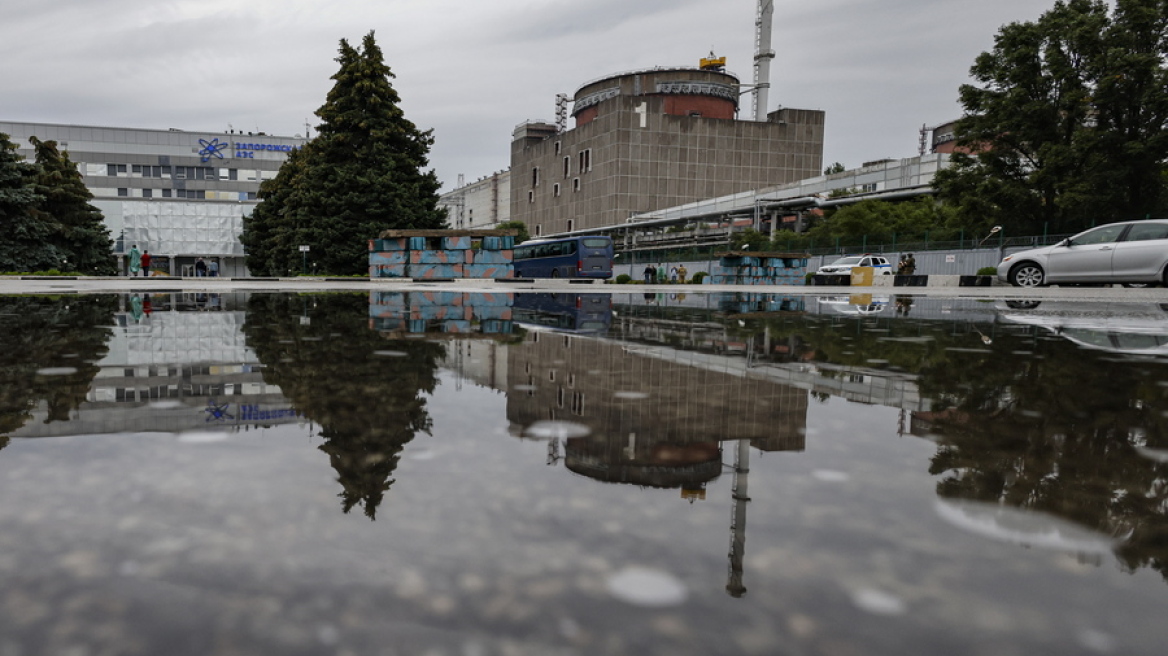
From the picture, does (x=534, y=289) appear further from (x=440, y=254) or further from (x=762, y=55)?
(x=762, y=55)

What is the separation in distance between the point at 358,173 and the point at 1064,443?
34113 mm

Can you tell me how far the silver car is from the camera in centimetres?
1422

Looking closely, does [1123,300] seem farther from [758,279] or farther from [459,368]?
[758,279]

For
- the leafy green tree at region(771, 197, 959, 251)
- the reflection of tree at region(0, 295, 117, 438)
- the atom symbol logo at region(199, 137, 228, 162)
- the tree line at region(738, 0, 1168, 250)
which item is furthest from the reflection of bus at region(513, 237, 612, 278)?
the atom symbol logo at region(199, 137, 228, 162)

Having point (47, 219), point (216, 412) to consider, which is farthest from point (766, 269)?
point (47, 219)

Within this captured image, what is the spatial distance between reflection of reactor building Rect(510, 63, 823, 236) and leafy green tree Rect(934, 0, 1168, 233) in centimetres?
3835

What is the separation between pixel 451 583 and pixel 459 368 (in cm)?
240

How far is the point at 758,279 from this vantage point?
3509 cm

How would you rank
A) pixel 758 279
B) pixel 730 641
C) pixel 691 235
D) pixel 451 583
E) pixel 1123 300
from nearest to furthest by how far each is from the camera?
pixel 730 641
pixel 451 583
pixel 1123 300
pixel 758 279
pixel 691 235

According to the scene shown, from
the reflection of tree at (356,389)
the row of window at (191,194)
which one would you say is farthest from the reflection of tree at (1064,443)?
the row of window at (191,194)

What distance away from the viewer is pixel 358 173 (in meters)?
32.8

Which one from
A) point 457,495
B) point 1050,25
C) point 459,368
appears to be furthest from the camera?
point 1050,25

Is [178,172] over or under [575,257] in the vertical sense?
over

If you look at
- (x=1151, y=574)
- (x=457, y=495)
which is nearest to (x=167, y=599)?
(x=457, y=495)
